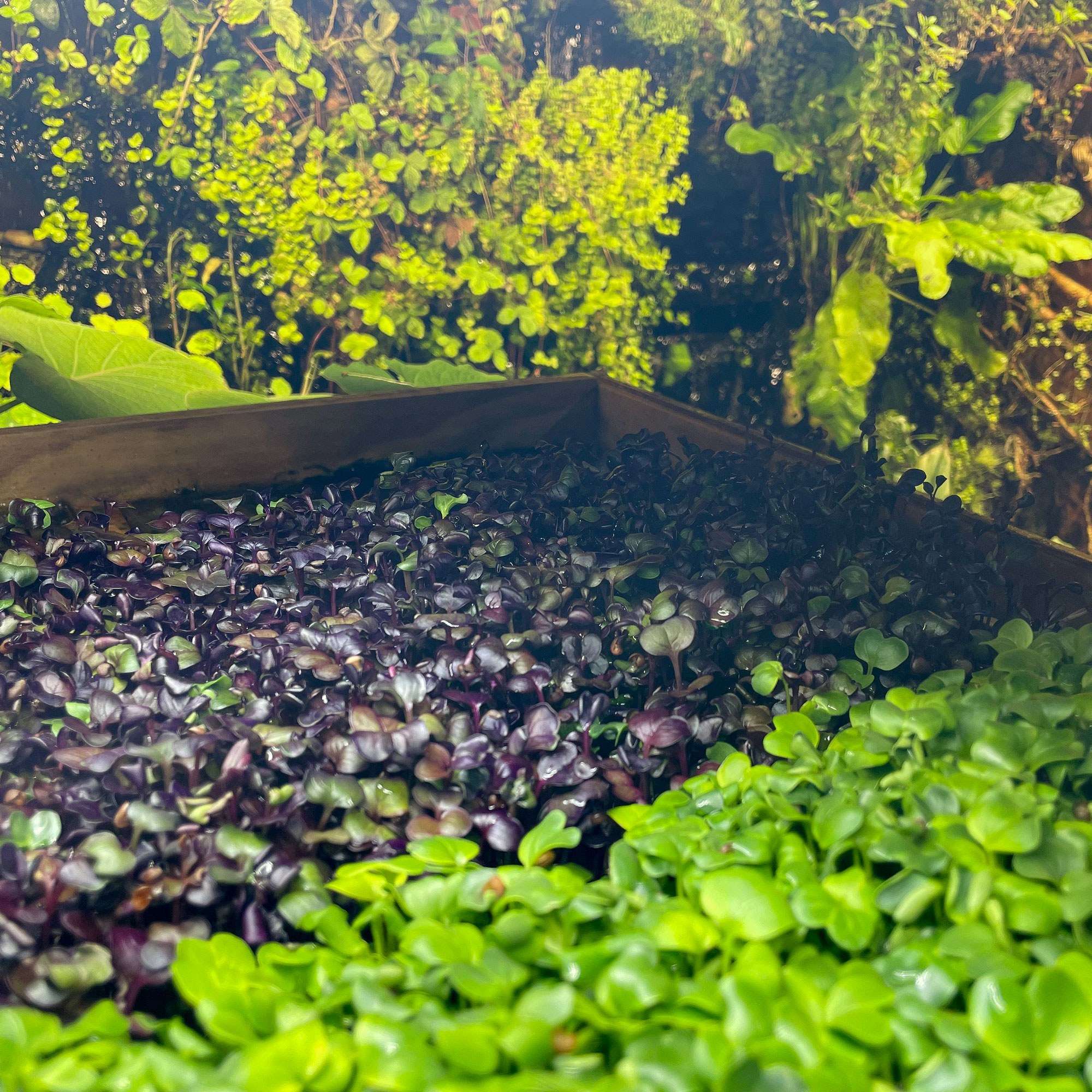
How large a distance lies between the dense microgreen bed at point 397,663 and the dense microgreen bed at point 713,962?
0.09m

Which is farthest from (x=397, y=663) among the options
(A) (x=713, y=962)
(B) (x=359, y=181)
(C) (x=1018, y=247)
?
(C) (x=1018, y=247)

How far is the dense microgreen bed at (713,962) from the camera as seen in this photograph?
523mm

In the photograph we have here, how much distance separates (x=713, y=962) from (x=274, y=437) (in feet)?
4.91

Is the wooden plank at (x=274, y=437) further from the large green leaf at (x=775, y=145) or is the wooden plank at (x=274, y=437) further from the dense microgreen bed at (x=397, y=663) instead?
the large green leaf at (x=775, y=145)

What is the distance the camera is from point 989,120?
232cm

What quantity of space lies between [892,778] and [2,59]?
2570mm

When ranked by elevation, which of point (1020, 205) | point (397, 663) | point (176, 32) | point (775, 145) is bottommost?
point (397, 663)

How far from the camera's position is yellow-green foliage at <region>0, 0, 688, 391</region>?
7.63 ft

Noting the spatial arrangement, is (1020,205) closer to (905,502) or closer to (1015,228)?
(1015,228)

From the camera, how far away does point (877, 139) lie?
2.48 m

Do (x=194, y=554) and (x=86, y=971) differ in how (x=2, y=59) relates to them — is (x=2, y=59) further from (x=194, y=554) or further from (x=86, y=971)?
(x=86, y=971)

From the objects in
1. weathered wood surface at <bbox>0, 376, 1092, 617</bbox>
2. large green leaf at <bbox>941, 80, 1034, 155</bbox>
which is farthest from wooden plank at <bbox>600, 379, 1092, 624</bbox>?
large green leaf at <bbox>941, 80, 1034, 155</bbox>

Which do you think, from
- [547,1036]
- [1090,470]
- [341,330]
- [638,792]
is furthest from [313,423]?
[1090,470]

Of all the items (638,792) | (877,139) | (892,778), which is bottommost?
(638,792)
